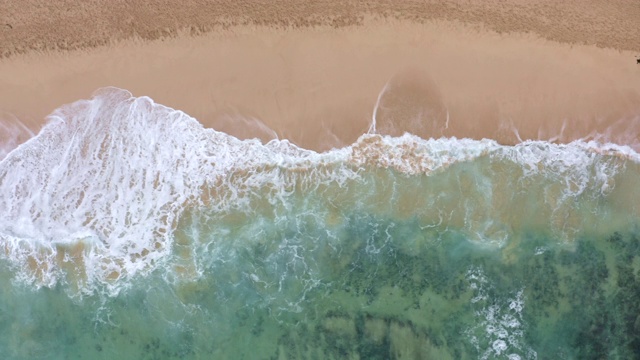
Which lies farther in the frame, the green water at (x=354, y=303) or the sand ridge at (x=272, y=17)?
the sand ridge at (x=272, y=17)

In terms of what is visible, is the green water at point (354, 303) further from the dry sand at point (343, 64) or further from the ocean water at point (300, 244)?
the dry sand at point (343, 64)

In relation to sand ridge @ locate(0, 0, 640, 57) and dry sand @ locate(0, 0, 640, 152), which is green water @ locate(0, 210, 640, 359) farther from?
sand ridge @ locate(0, 0, 640, 57)

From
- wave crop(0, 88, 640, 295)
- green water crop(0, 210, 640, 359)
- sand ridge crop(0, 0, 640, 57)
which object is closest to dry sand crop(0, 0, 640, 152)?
sand ridge crop(0, 0, 640, 57)

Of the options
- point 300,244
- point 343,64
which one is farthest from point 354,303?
point 343,64

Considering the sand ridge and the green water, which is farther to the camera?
the sand ridge

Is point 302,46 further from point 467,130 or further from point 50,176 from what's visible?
point 50,176

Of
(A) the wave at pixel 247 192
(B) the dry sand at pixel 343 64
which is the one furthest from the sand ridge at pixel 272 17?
(A) the wave at pixel 247 192

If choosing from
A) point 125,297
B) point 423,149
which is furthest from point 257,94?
point 125,297
